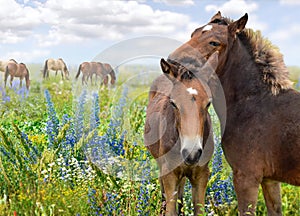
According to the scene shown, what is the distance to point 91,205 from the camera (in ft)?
14.6

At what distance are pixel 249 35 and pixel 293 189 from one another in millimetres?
2961

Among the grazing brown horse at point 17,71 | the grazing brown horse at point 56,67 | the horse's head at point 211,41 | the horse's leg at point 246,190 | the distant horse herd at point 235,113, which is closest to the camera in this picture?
the distant horse herd at point 235,113

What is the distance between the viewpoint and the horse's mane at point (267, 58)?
407cm

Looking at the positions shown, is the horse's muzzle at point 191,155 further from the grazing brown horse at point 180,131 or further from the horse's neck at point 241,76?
the horse's neck at point 241,76

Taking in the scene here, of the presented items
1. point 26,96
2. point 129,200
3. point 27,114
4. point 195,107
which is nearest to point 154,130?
point 129,200

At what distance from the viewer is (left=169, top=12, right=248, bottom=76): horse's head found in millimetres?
3799

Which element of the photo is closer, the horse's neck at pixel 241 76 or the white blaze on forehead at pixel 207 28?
the white blaze on forehead at pixel 207 28

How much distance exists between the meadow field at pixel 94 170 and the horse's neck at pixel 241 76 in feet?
2.57

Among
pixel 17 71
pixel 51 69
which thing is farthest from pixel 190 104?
pixel 51 69

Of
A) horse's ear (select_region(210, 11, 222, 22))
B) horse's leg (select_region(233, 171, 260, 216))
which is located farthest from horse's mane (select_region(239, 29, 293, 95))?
horse's leg (select_region(233, 171, 260, 216))

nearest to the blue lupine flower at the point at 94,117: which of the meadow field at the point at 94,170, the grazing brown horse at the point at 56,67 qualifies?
the meadow field at the point at 94,170

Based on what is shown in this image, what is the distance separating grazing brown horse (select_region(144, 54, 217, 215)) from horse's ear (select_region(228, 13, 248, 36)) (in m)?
0.34

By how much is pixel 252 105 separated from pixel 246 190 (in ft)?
2.62

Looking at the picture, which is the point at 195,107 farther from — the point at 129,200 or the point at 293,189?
the point at 293,189
